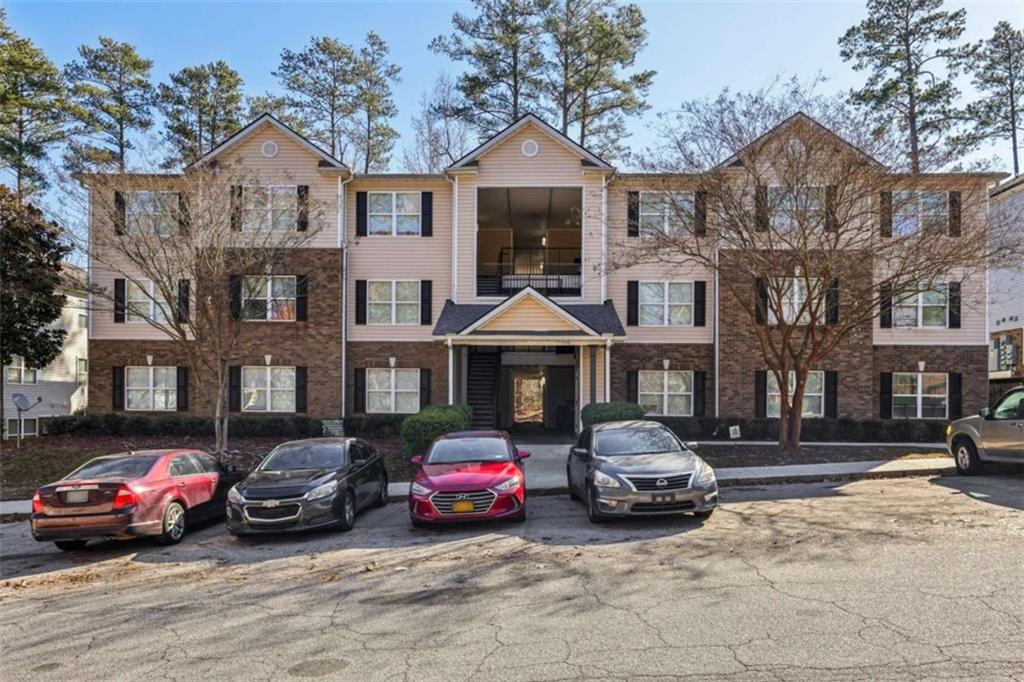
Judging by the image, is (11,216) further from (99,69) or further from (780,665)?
(780,665)

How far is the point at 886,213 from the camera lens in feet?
52.5

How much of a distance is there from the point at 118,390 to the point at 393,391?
917cm

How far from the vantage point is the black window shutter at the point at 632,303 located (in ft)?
74.9

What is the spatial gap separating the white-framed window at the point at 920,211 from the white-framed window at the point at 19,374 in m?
30.8

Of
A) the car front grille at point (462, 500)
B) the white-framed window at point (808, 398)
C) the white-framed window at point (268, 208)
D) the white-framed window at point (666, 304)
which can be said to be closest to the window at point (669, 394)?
the white-framed window at point (666, 304)

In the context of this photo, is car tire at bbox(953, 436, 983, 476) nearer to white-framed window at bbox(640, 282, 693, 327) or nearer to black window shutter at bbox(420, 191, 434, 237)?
white-framed window at bbox(640, 282, 693, 327)

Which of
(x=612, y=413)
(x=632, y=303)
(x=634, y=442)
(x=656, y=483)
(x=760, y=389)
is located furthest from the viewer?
(x=632, y=303)

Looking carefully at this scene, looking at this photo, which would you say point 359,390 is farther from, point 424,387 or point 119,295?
point 119,295

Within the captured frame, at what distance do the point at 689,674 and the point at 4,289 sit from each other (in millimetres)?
22996

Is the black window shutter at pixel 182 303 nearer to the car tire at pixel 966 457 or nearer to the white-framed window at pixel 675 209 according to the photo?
the white-framed window at pixel 675 209

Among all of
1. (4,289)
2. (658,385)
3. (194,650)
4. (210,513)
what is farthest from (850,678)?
(4,289)

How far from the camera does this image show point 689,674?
15.9ft

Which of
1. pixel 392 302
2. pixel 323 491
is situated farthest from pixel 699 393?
pixel 323 491

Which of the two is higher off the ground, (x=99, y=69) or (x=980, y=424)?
(x=99, y=69)
